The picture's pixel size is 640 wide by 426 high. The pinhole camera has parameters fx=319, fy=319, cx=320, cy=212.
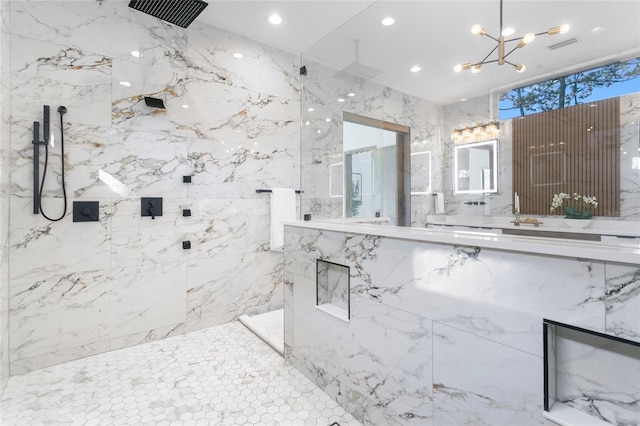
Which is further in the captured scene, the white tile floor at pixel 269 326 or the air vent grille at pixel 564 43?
the white tile floor at pixel 269 326

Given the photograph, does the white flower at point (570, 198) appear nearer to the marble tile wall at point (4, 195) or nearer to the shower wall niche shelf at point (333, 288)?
the shower wall niche shelf at point (333, 288)

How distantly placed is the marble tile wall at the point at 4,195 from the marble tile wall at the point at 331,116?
186cm

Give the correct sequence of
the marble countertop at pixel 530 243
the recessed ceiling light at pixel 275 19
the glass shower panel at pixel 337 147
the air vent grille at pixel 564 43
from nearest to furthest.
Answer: the marble countertop at pixel 530 243
the air vent grille at pixel 564 43
the glass shower panel at pixel 337 147
the recessed ceiling light at pixel 275 19

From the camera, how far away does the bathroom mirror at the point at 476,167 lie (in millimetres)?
1339

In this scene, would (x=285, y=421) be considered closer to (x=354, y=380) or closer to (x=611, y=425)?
(x=354, y=380)

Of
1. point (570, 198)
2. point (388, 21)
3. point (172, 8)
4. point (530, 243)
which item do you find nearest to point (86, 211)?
point (172, 8)

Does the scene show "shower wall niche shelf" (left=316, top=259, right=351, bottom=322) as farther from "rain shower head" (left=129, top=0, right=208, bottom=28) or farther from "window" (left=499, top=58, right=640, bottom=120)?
"rain shower head" (left=129, top=0, right=208, bottom=28)

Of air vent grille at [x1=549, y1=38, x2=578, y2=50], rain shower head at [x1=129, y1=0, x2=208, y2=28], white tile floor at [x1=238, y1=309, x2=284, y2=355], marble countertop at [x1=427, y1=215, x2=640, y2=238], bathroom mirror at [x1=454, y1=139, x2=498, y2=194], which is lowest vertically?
white tile floor at [x1=238, y1=309, x2=284, y2=355]

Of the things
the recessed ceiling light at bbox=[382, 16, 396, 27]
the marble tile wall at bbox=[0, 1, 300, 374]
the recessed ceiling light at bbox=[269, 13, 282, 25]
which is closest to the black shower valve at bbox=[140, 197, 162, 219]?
the marble tile wall at bbox=[0, 1, 300, 374]

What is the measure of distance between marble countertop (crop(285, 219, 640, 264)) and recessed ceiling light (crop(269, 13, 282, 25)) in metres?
2.19

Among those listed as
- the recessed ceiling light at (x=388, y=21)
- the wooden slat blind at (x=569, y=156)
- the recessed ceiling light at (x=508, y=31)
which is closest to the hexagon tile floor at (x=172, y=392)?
the wooden slat blind at (x=569, y=156)

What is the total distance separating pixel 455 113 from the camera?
4.70 feet

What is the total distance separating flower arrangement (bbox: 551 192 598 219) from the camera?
110cm

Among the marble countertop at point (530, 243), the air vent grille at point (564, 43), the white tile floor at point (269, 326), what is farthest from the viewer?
the white tile floor at point (269, 326)
